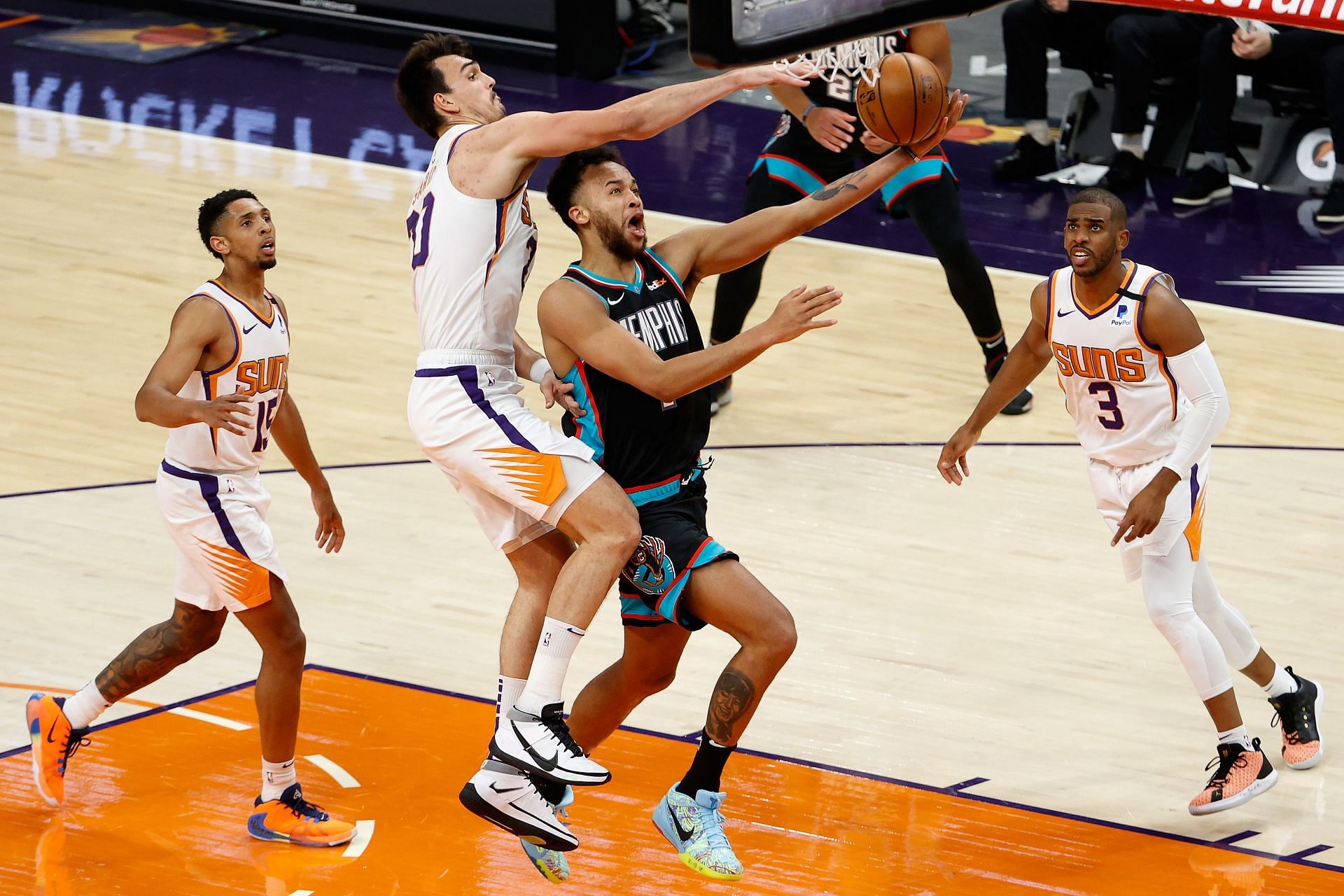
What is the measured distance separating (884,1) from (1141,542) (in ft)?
6.17

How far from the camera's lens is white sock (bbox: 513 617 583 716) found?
15.5 ft

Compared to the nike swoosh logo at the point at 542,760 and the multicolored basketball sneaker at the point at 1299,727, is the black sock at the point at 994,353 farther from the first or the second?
the nike swoosh logo at the point at 542,760

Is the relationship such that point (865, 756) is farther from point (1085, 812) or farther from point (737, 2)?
point (737, 2)

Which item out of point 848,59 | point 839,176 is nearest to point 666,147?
point 848,59

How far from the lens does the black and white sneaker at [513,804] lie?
458cm

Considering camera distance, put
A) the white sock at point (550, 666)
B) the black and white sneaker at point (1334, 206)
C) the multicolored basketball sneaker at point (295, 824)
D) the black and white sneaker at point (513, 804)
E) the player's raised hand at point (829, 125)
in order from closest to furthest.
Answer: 1. the black and white sneaker at point (513, 804)
2. the white sock at point (550, 666)
3. the multicolored basketball sneaker at point (295, 824)
4. the player's raised hand at point (829, 125)
5. the black and white sneaker at point (1334, 206)

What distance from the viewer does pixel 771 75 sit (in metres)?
4.63

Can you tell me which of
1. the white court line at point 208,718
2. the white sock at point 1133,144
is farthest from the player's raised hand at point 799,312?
the white sock at point 1133,144

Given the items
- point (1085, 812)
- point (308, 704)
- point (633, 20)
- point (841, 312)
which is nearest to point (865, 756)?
point (1085, 812)

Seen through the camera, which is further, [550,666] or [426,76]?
[426,76]

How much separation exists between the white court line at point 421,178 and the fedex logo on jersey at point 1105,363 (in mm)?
4207

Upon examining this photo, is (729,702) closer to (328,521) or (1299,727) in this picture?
(328,521)

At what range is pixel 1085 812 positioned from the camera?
5.53m

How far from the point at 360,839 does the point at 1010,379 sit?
7.69 ft
